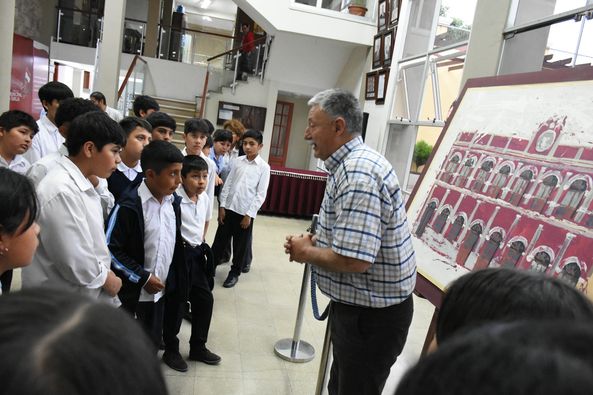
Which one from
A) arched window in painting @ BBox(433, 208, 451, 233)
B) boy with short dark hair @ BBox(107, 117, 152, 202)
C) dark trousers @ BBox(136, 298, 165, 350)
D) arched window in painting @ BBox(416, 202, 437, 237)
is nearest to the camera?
arched window in painting @ BBox(433, 208, 451, 233)

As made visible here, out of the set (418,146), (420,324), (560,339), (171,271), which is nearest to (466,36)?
(418,146)

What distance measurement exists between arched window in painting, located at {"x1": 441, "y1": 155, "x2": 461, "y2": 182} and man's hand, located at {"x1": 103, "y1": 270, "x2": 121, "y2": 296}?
1.56 meters

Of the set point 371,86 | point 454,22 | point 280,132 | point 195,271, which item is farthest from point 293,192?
point 195,271

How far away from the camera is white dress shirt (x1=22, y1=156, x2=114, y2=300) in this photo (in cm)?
152

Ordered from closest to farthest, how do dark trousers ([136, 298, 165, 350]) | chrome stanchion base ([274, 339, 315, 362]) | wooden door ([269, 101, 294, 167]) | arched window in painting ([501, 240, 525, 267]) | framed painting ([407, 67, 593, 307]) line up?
framed painting ([407, 67, 593, 307])
arched window in painting ([501, 240, 525, 267])
dark trousers ([136, 298, 165, 350])
chrome stanchion base ([274, 339, 315, 362])
wooden door ([269, 101, 294, 167])

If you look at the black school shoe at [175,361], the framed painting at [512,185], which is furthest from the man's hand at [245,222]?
the framed painting at [512,185]

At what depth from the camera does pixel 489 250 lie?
5.14ft

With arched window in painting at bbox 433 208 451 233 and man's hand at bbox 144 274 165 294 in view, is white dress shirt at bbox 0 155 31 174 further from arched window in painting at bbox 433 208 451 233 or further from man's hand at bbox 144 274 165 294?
arched window in painting at bbox 433 208 451 233

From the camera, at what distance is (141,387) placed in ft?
1.30

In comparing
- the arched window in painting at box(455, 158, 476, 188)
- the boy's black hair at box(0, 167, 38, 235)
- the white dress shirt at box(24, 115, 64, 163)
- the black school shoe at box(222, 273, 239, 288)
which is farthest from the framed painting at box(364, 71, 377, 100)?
the boy's black hair at box(0, 167, 38, 235)

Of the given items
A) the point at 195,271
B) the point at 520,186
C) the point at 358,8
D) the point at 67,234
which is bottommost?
the point at 195,271

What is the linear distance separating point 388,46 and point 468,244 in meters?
5.98

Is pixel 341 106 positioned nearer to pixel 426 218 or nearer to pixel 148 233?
pixel 426 218

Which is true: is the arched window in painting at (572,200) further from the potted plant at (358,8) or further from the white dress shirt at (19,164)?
the potted plant at (358,8)
